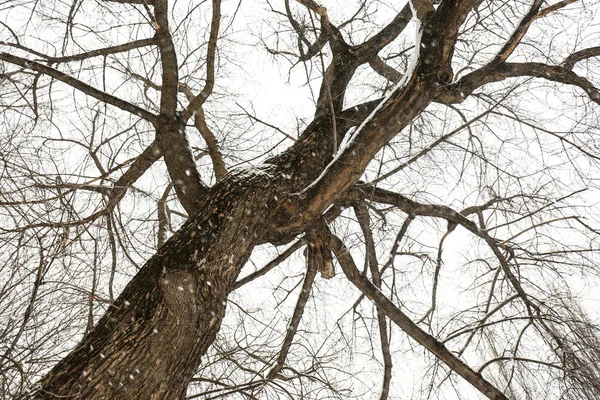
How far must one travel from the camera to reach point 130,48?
279cm

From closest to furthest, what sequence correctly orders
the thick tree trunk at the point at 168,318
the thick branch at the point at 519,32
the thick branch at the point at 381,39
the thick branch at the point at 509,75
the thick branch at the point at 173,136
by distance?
the thick tree trunk at the point at 168,318
the thick branch at the point at 519,32
the thick branch at the point at 509,75
the thick branch at the point at 173,136
the thick branch at the point at 381,39

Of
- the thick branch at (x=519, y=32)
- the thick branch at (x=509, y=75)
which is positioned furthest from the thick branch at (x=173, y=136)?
the thick branch at (x=519, y=32)

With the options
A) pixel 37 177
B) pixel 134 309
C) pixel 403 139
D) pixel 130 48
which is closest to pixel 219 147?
pixel 130 48

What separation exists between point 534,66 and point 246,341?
2090 millimetres

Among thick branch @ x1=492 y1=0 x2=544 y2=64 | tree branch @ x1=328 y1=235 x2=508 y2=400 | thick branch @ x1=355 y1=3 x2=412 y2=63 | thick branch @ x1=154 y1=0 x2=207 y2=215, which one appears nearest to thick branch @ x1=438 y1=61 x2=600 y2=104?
thick branch @ x1=492 y1=0 x2=544 y2=64

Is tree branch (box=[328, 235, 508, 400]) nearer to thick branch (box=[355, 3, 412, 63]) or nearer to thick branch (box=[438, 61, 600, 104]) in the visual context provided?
thick branch (box=[438, 61, 600, 104])

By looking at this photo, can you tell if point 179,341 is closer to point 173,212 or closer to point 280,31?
point 173,212

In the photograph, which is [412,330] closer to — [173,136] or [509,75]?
[509,75]

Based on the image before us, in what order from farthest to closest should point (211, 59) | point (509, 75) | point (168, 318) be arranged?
point (211, 59) < point (509, 75) < point (168, 318)

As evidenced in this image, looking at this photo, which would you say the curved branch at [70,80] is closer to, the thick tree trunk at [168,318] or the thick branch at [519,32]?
the thick tree trunk at [168,318]

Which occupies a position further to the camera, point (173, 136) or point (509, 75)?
point (173, 136)

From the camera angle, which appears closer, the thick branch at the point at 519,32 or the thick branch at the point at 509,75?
the thick branch at the point at 519,32

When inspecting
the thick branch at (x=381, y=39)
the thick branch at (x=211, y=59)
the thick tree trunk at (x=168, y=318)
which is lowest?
the thick tree trunk at (x=168, y=318)

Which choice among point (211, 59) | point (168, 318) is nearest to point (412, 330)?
point (168, 318)
